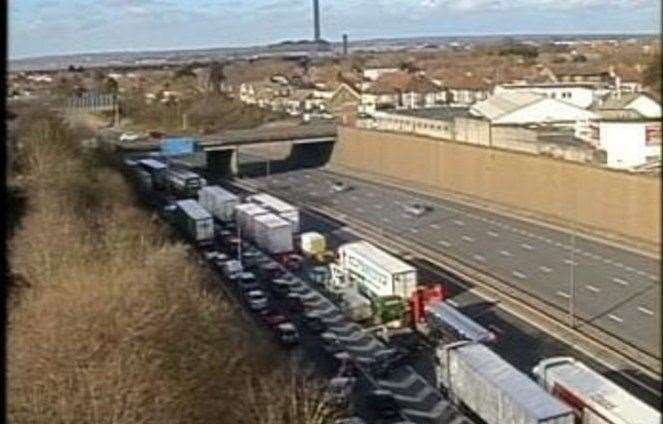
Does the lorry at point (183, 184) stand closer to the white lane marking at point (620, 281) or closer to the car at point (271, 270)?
the car at point (271, 270)

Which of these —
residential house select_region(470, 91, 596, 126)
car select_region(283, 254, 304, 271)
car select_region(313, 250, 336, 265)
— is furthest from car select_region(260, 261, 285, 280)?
residential house select_region(470, 91, 596, 126)

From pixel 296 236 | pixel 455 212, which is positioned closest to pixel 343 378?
pixel 296 236

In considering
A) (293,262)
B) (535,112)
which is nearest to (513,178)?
(293,262)

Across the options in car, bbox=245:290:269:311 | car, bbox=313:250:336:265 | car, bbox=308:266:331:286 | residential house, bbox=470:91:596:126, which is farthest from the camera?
residential house, bbox=470:91:596:126

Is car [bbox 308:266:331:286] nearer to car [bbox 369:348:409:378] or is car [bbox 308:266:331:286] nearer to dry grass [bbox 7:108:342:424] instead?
dry grass [bbox 7:108:342:424]

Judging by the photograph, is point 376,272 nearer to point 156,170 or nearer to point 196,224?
point 196,224

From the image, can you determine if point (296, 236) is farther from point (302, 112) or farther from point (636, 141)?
point (302, 112)

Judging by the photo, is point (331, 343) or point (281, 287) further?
point (281, 287)

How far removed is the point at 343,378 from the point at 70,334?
115 centimetres

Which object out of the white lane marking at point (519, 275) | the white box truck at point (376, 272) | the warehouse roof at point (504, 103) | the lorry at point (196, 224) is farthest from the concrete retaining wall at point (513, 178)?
the lorry at point (196, 224)

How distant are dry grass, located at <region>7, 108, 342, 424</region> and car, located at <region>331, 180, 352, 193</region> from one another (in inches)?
224

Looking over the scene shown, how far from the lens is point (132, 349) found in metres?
3.20

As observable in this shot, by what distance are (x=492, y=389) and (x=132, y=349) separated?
1.11 metres

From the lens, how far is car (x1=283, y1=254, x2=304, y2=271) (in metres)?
6.69
